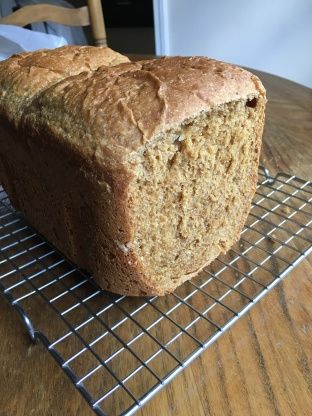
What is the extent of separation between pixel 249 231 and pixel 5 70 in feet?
2.27

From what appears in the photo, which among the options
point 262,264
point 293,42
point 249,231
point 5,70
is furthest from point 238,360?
point 293,42

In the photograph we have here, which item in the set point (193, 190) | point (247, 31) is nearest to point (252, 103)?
point (193, 190)

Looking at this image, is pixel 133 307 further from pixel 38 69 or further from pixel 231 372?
pixel 38 69

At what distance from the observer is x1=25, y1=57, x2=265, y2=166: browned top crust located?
25.5 inches

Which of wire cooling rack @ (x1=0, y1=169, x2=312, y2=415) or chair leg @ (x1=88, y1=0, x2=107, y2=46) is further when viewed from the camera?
chair leg @ (x1=88, y1=0, x2=107, y2=46)

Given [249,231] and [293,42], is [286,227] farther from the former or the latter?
[293,42]

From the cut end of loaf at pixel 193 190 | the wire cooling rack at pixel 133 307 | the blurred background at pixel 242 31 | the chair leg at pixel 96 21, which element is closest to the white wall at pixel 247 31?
the blurred background at pixel 242 31

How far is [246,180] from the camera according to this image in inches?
36.0

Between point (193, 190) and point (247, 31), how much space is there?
2436mm

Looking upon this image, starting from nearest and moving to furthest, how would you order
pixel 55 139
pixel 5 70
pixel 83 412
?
1. pixel 83 412
2. pixel 55 139
3. pixel 5 70

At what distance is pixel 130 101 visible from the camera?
0.68 m

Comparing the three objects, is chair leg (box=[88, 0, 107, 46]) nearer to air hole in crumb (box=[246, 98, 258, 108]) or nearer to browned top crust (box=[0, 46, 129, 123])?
browned top crust (box=[0, 46, 129, 123])

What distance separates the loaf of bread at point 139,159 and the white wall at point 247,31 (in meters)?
2.15

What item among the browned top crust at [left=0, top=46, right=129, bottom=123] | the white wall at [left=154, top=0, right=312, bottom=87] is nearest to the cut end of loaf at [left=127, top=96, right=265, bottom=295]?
the browned top crust at [left=0, top=46, right=129, bottom=123]
